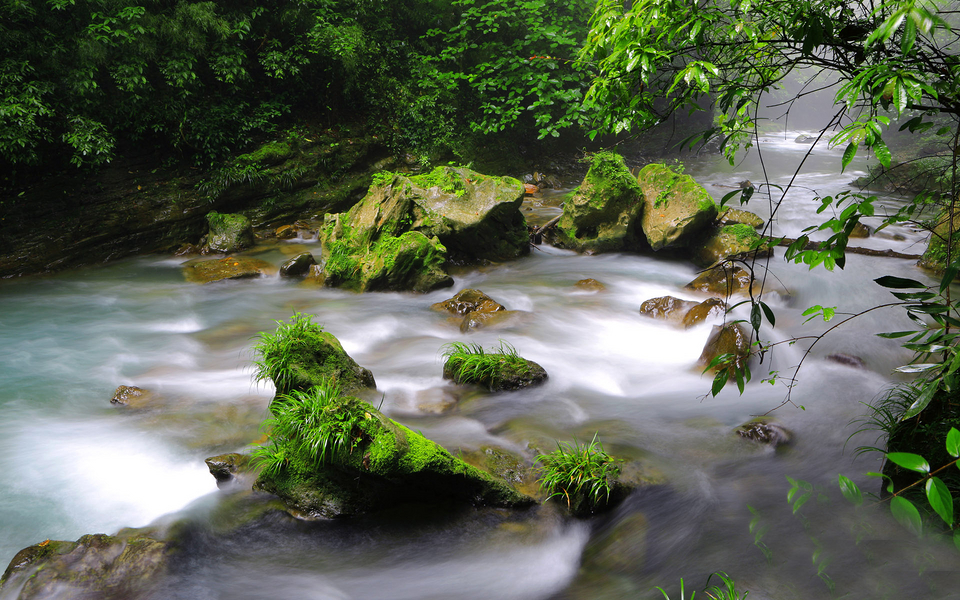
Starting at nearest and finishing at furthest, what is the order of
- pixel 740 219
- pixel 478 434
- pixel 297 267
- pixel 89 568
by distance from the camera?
1. pixel 89 568
2. pixel 478 434
3. pixel 297 267
4. pixel 740 219

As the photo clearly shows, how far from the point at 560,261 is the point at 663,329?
3.48m

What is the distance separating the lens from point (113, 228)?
34.9 feet

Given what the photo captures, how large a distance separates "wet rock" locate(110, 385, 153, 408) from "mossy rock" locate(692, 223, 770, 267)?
327 inches

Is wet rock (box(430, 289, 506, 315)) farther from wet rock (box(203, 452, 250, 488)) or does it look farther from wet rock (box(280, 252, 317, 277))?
wet rock (box(203, 452, 250, 488))

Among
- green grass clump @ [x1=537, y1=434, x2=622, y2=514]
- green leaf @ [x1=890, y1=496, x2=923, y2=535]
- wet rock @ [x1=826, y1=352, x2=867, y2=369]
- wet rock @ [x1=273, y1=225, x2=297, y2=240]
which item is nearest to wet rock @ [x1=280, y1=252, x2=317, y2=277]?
wet rock @ [x1=273, y1=225, x2=297, y2=240]

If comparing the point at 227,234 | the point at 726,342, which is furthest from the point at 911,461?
the point at 227,234

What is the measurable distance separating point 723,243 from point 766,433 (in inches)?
219

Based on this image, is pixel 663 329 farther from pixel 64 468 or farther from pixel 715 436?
pixel 64 468

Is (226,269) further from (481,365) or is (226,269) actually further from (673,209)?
(673,209)

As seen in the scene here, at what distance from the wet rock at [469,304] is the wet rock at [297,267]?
2908mm

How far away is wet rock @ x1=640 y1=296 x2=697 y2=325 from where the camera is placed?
743cm

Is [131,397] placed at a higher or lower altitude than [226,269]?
lower

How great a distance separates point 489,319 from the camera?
7496mm

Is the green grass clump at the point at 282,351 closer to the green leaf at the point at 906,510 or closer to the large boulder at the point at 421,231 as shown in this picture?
the large boulder at the point at 421,231
